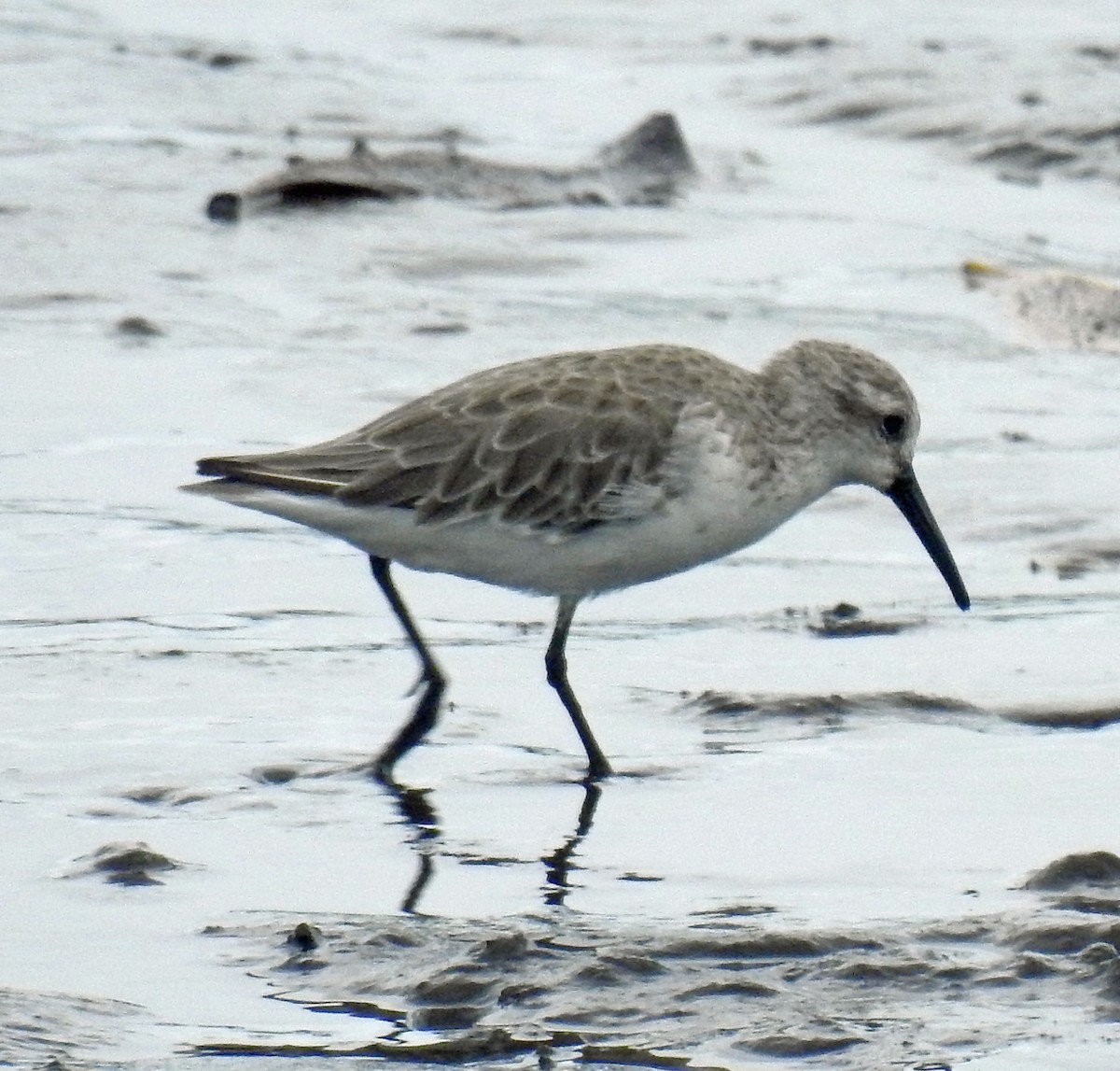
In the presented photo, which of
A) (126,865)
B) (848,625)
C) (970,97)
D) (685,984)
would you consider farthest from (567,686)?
(970,97)

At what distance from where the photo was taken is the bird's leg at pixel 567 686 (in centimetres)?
571

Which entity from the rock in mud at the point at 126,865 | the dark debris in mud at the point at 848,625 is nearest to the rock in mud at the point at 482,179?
the dark debris in mud at the point at 848,625

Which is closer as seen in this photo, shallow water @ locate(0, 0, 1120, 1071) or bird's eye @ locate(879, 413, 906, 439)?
shallow water @ locate(0, 0, 1120, 1071)

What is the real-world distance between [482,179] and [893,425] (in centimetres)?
590

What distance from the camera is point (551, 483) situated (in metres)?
6.08

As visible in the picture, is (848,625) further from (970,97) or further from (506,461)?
(970,97)

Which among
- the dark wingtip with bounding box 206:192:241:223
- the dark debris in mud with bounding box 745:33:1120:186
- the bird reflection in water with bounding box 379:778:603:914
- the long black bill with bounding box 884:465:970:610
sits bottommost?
the bird reflection in water with bounding box 379:778:603:914

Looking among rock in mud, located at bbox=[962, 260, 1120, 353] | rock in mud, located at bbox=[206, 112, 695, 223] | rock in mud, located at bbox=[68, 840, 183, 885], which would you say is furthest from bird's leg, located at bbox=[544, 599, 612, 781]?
rock in mud, located at bbox=[206, 112, 695, 223]

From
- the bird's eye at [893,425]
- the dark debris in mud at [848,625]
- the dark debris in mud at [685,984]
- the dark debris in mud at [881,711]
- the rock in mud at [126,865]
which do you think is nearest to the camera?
the dark debris in mud at [685,984]

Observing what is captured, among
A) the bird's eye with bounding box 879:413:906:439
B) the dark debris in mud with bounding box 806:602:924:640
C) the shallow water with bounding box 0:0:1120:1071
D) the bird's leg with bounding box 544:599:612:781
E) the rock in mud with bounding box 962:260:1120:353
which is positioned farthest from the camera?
the rock in mud with bounding box 962:260:1120:353

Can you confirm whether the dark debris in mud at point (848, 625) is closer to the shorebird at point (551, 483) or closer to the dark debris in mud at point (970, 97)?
the shorebird at point (551, 483)

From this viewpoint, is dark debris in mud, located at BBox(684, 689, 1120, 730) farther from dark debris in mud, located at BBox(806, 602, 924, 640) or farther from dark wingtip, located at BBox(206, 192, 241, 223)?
dark wingtip, located at BBox(206, 192, 241, 223)

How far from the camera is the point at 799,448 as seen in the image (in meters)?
6.39

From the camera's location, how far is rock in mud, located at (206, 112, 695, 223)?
38.4 feet
